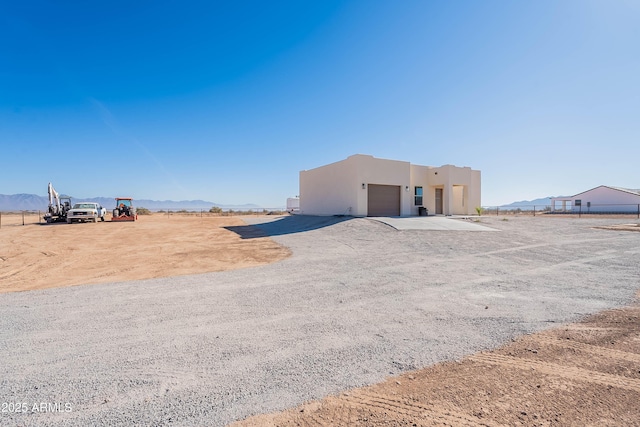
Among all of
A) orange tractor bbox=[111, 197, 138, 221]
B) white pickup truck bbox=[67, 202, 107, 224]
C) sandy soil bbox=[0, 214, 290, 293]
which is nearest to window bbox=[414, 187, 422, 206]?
sandy soil bbox=[0, 214, 290, 293]

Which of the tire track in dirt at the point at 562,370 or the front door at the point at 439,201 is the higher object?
the front door at the point at 439,201

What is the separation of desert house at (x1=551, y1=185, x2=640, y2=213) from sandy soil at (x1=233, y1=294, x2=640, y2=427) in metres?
44.2

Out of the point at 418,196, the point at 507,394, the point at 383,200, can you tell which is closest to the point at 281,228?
the point at 383,200

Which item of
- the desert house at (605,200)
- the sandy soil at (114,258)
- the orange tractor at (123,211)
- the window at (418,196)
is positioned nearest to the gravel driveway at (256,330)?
the sandy soil at (114,258)

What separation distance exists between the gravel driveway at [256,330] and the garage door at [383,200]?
1137 cm

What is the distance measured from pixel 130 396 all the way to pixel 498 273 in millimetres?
7424

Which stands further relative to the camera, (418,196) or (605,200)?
(605,200)

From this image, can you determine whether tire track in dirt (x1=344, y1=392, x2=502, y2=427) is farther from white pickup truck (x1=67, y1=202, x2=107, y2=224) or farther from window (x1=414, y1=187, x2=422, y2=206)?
white pickup truck (x1=67, y1=202, x2=107, y2=224)

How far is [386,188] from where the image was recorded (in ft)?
64.4

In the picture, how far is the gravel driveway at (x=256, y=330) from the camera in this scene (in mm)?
2424

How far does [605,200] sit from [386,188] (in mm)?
41302

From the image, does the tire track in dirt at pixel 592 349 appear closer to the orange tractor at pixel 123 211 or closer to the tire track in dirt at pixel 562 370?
the tire track in dirt at pixel 562 370

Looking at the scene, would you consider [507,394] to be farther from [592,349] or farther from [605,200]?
[605,200]

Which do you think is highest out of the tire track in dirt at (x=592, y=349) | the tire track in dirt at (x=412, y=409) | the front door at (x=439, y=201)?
the front door at (x=439, y=201)
